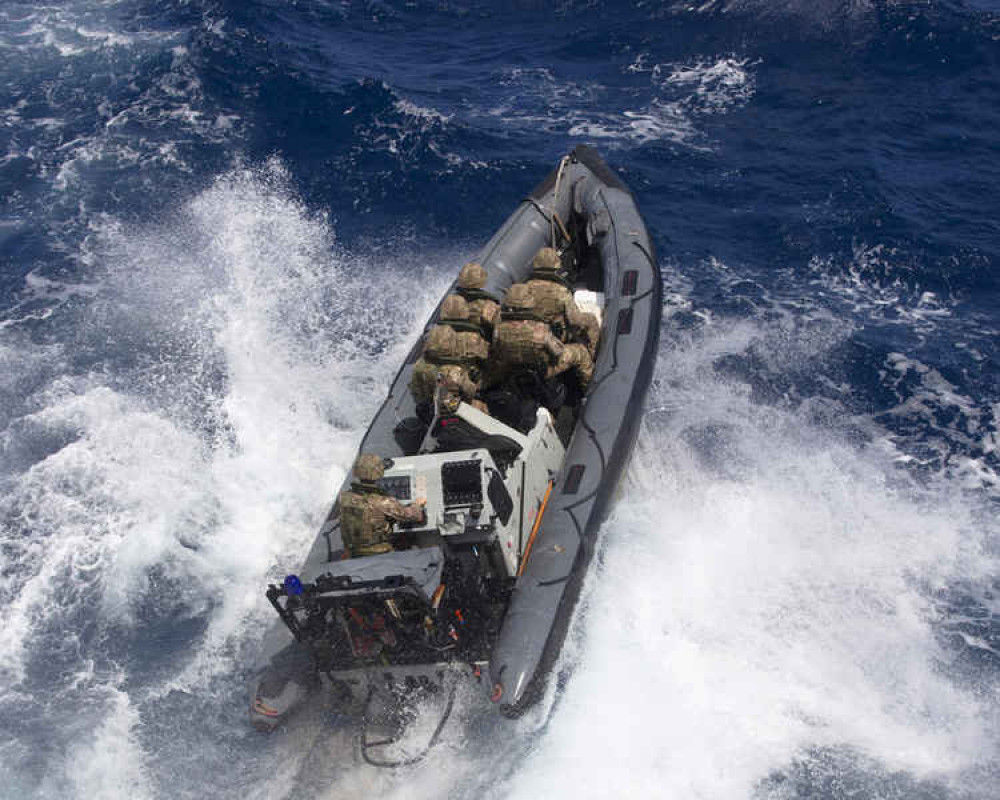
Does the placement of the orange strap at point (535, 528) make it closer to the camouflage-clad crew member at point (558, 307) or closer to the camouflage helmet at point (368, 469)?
the camouflage helmet at point (368, 469)

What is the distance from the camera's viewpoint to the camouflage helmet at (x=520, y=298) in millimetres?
8523

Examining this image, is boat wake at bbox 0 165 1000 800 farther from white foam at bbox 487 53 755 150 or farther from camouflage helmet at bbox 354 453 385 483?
white foam at bbox 487 53 755 150

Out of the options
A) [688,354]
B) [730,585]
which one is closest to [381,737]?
[730,585]

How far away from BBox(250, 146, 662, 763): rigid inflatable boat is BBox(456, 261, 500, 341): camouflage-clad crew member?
0.68 meters

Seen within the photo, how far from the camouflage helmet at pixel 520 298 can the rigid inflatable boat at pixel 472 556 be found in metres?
0.79

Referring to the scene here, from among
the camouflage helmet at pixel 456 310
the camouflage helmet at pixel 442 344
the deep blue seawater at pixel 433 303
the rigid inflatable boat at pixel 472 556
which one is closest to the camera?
the rigid inflatable boat at pixel 472 556

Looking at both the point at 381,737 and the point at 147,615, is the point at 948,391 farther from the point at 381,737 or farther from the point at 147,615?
the point at 147,615

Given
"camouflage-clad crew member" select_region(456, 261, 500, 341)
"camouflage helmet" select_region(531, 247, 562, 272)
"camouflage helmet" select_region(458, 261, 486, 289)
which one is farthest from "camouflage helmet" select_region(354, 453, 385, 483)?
"camouflage helmet" select_region(531, 247, 562, 272)

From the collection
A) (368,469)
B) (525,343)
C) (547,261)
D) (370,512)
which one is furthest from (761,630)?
(547,261)

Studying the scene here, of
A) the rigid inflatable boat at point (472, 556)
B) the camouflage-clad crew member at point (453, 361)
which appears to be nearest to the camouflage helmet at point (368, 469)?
the rigid inflatable boat at point (472, 556)

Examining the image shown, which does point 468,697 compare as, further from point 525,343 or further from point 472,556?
point 525,343

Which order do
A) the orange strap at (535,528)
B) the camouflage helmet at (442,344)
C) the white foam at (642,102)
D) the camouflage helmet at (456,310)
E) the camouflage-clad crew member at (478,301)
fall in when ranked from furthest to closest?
the white foam at (642,102) < the camouflage-clad crew member at (478,301) < the camouflage helmet at (456,310) < the camouflage helmet at (442,344) < the orange strap at (535,528)

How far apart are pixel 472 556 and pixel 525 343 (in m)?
2.28

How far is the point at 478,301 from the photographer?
28.8 feet
